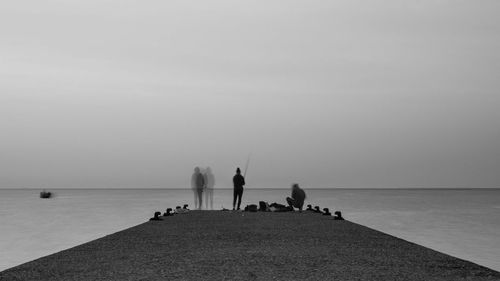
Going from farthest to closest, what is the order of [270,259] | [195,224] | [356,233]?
[195,224] → [356,233] → [270,259]

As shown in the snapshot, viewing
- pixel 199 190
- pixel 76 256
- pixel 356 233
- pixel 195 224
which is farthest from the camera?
pixel 199 190

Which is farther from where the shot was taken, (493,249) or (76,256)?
(493,249)

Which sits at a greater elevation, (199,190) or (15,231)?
(199,190)

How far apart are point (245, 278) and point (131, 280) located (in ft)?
5.67

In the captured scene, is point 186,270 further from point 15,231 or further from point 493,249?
point 15,231

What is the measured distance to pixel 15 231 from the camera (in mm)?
29859

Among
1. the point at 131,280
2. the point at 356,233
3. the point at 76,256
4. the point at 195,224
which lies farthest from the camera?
the point at 195,224

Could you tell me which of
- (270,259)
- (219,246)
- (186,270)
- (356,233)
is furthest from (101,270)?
(356,233)

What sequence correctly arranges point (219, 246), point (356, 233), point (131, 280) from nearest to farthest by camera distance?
point (131, 280)
point (219, 246)
point (356, 233)

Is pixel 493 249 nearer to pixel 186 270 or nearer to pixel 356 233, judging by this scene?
pixel 356 233

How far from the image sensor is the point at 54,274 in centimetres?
1000

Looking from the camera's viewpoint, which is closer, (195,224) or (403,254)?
(403,254)

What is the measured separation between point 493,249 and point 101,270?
16709 millimetres

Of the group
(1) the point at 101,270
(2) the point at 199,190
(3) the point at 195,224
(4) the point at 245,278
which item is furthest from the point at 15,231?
(4) the point at 245,278
